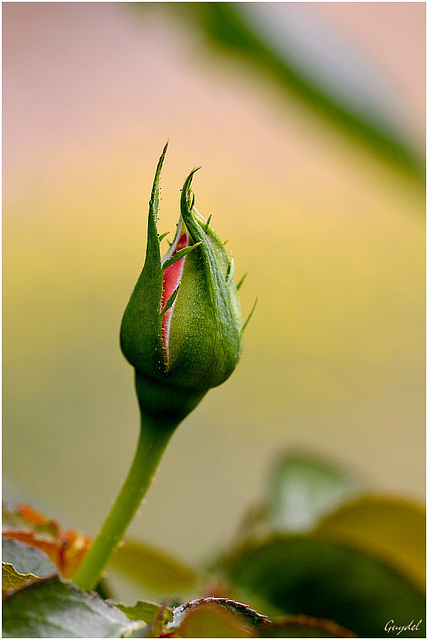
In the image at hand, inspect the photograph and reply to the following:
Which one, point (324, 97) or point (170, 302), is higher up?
point (324, 97)

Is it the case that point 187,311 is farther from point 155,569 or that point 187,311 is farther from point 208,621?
point 155,569

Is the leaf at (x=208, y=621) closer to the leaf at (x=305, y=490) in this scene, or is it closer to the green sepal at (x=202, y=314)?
the green sepal at (x=202, y=314)

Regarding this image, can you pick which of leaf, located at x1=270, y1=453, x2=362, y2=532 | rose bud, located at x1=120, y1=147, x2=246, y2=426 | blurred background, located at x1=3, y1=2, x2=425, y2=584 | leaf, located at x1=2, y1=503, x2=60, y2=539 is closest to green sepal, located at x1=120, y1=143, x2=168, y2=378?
rose bud, located at x1=120, y1=147, x2=246, y2=426

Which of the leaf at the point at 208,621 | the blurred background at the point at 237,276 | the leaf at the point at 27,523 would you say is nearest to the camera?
the leaf at the point at 208,621

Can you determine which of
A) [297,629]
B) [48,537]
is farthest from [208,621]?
[48,537]

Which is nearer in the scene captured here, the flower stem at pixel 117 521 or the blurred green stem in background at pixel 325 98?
the flower stem at pixel 117 521

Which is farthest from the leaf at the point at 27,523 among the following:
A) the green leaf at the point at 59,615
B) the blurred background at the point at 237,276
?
the blurred background at the point at 237,276
